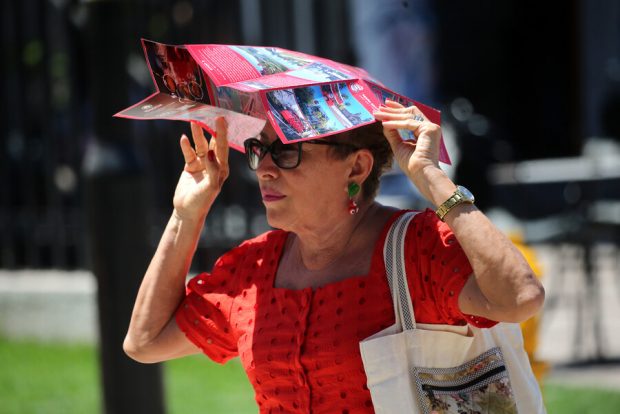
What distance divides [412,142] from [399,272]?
31 centimetres

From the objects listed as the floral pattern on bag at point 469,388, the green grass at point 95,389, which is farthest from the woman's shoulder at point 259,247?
the green grass at point 95,389

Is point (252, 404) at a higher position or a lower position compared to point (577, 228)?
lower

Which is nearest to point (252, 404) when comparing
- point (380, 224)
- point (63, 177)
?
point (63, 177)

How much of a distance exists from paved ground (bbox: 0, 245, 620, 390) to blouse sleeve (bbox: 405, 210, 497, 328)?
4458 millimetres

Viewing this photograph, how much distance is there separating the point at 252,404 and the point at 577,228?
2.58 m

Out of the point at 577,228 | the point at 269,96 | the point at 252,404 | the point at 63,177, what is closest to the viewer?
the point at 269,96

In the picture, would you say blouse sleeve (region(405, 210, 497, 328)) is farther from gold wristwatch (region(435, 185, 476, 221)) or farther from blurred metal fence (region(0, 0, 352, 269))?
blurred metal fence (region(0, 0, 352, 269))

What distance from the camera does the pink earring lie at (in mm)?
2668

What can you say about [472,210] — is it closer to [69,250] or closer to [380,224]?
[380,224]

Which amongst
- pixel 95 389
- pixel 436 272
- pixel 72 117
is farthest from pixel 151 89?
pixel 436 272

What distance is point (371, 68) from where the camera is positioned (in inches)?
343

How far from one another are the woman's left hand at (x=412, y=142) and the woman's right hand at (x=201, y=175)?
57 cm

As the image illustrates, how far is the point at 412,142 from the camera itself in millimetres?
2438

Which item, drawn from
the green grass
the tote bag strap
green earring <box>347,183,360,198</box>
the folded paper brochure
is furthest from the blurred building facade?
the tote bag strap
